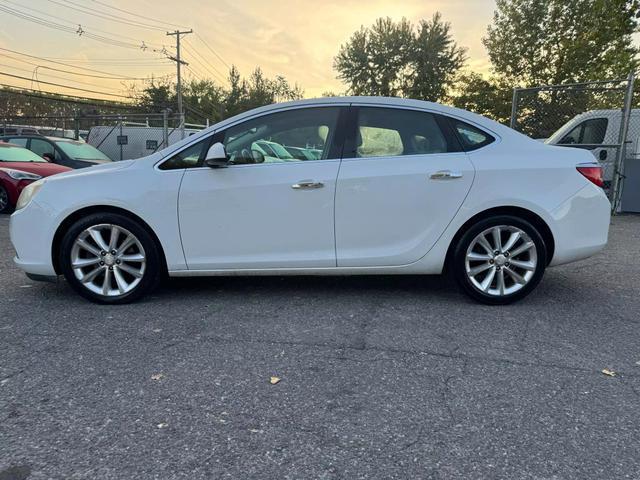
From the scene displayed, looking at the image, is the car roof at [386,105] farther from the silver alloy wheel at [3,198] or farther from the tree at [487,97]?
the tree at [487,97]

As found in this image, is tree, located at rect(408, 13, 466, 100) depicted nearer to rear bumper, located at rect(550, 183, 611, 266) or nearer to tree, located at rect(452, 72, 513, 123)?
tree, located at rect(452, 72, 513, 123)

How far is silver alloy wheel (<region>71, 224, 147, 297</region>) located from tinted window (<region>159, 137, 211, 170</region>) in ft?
2.07

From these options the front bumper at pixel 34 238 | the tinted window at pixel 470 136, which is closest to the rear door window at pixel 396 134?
the tinted window at pixel 470 136

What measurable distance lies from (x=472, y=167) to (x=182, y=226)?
2335mm

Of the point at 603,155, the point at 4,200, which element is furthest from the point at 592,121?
the point at 4,200

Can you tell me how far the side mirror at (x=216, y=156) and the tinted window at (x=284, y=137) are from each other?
0.38 feet

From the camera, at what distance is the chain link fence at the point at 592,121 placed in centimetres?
970

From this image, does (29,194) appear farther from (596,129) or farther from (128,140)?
(128,140)

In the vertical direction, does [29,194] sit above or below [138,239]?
above

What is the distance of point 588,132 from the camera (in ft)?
36.2

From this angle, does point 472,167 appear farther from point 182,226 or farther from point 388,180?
point 182,226

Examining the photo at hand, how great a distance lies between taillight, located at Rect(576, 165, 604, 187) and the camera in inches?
155

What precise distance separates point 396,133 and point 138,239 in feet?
7.34

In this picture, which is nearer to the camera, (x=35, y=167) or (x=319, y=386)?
(x=319, y=386)
